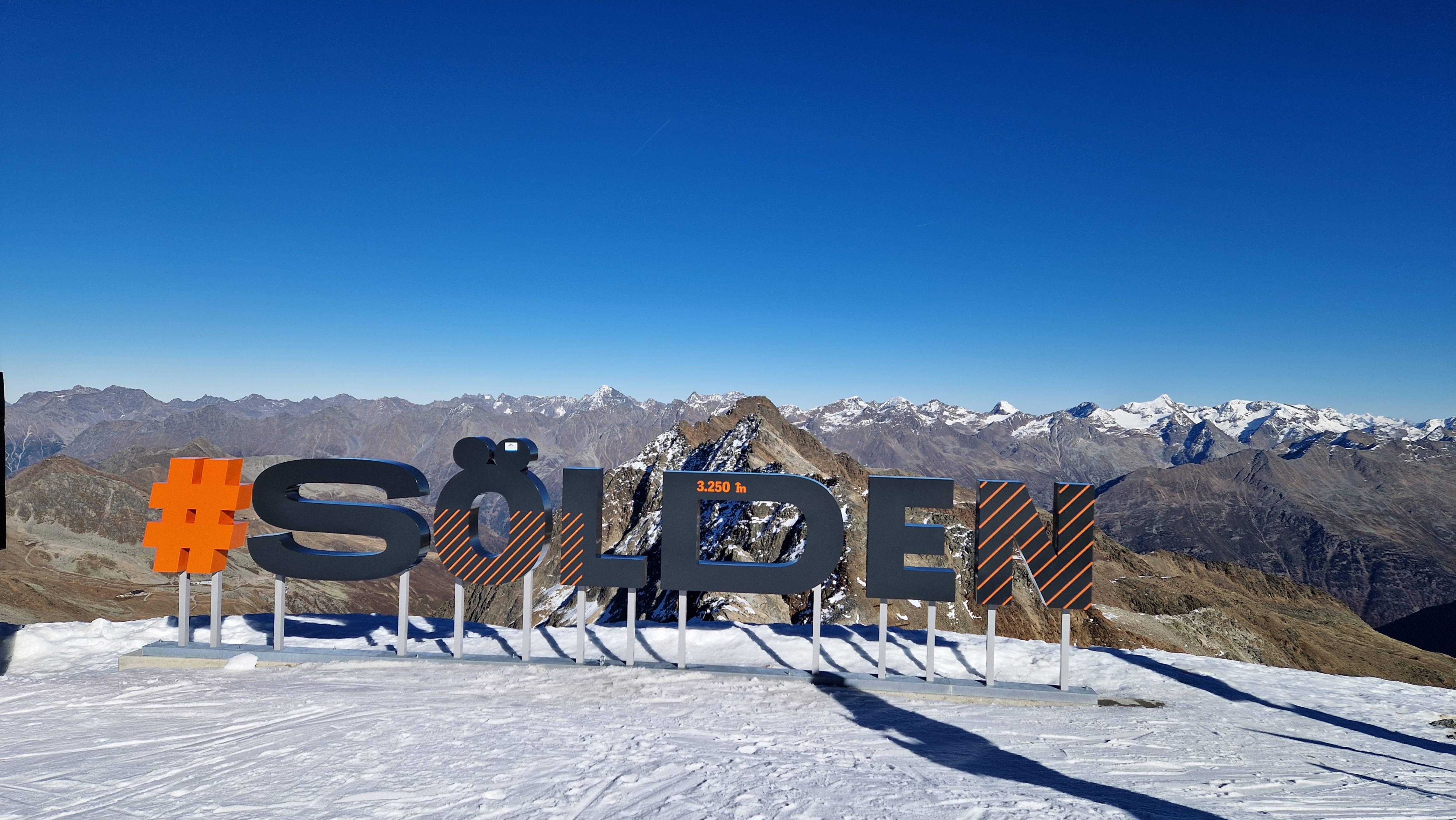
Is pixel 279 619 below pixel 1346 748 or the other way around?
the other way around

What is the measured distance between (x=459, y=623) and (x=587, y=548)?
3.43 meters

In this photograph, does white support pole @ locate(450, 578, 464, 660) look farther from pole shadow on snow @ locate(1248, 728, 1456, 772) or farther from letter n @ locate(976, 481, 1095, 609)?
pole shadow on snow @ locate(1248, 728, 1456, 772)

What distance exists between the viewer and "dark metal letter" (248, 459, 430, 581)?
14.8 metres

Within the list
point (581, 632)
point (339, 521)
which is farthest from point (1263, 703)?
point (339, 521)

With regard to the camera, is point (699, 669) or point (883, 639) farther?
point (699, 669)

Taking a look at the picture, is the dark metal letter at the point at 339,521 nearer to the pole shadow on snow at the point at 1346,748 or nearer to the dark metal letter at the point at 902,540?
the dark metal letter at the point at 902,540

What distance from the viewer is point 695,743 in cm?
1039

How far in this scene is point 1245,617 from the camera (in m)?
67.5

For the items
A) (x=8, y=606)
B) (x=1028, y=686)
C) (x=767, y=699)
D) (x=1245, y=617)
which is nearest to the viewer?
(x=767, y=699)

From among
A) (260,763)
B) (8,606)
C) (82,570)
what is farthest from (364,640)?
(82,570)

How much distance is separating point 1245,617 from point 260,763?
268ft

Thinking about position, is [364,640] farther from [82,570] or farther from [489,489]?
[82,570]

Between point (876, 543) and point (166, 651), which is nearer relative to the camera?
point (876, 543)

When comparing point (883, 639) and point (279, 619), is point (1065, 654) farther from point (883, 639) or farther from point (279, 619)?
point (279, 619)
